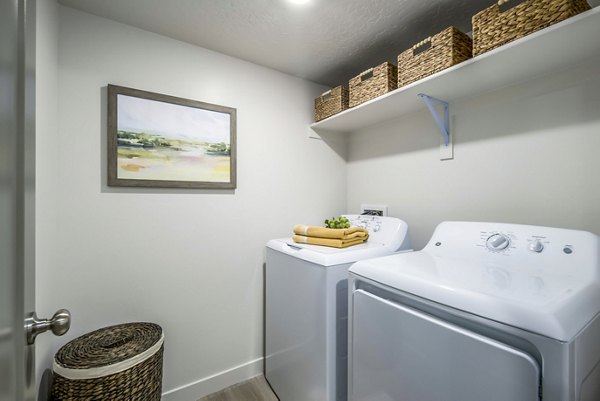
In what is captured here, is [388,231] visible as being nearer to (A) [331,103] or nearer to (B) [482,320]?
(B) [482,320]

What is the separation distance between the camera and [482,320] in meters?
0.66

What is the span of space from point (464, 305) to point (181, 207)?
1501 mm

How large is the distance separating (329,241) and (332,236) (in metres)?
0.03

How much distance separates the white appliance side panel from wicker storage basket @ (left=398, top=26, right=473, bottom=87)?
1.11m

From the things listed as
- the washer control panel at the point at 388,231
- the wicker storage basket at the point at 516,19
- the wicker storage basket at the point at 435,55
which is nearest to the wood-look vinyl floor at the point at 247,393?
the washer control panel at the point at 388,231

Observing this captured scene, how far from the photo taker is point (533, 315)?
1.91ft

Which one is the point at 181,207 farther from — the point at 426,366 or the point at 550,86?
the point at 550,86

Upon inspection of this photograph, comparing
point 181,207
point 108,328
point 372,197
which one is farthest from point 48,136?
point 372,197

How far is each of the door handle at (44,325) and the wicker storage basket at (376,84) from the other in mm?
1627

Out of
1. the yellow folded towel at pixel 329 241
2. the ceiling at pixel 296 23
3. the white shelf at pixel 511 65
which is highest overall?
the ceiling at pixel 296 23

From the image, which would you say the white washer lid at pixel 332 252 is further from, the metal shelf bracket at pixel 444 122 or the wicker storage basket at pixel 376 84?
the wicker storage basket at pixel 376 84

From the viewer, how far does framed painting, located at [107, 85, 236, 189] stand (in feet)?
4.55

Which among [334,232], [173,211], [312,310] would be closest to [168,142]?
[173,211]

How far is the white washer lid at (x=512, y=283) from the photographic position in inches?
23.3
